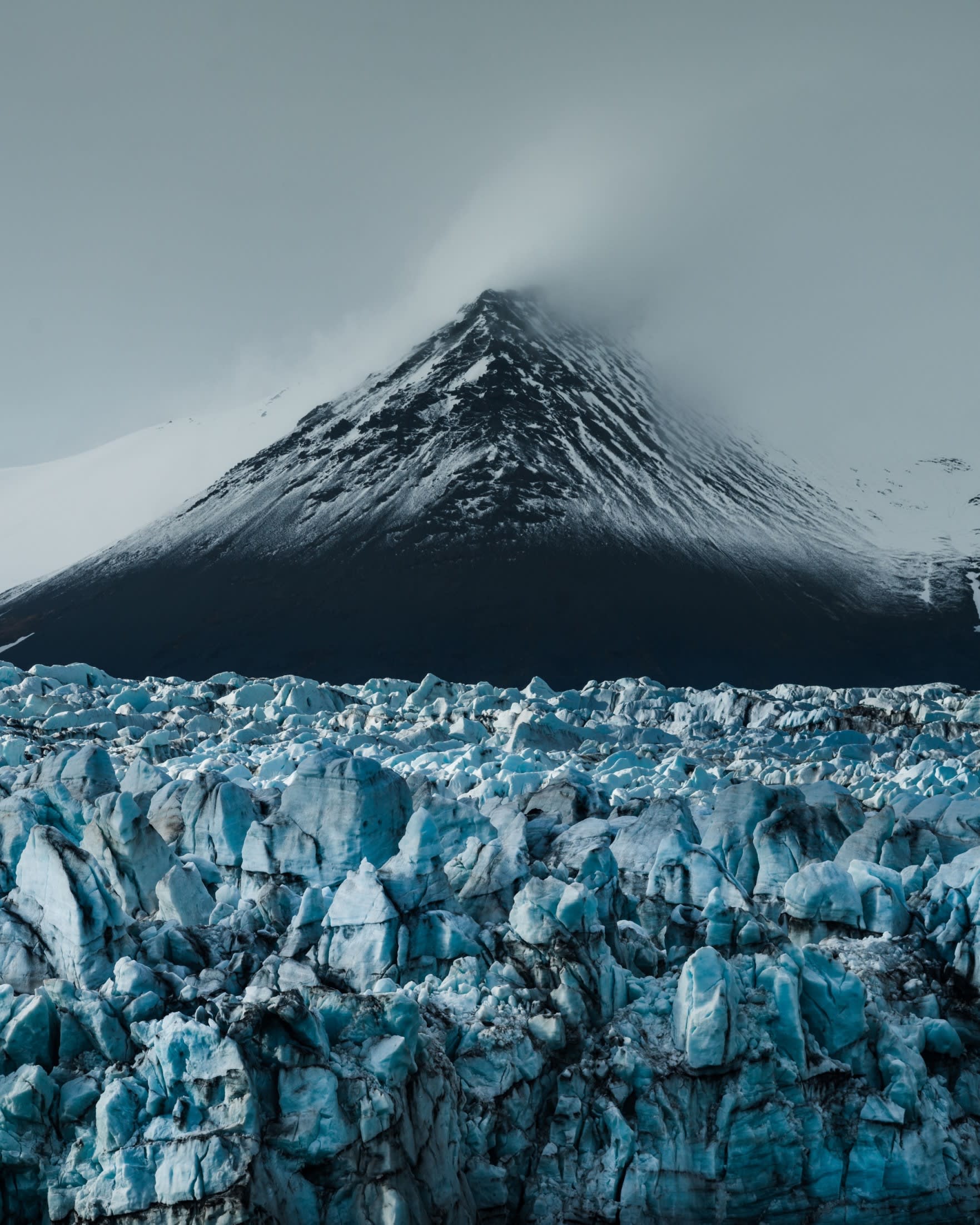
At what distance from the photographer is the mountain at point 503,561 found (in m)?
126

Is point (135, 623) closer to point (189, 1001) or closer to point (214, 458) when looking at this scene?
point (214, 458)

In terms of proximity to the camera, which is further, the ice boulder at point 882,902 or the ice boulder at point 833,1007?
the ice boulder at point 882,902

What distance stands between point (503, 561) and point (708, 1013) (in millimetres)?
125164

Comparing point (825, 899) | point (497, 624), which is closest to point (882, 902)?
point (825, 899)

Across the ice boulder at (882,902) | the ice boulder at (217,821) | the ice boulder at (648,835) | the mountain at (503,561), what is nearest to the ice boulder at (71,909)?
the ice boulder at (217,821)

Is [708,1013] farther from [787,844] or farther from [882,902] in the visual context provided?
[787,844]

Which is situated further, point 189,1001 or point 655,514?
point 655,514

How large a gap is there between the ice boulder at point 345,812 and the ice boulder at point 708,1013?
31.4ft

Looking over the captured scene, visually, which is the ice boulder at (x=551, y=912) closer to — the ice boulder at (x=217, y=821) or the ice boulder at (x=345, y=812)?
the ice boulder at (x=345, y=812)

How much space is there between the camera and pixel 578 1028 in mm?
20641

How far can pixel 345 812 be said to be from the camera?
27594mm

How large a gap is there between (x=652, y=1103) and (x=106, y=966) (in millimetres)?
10272

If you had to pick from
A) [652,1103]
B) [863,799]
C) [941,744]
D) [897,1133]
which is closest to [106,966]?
[652,1103]

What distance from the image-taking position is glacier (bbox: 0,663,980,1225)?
16406 millimetres
